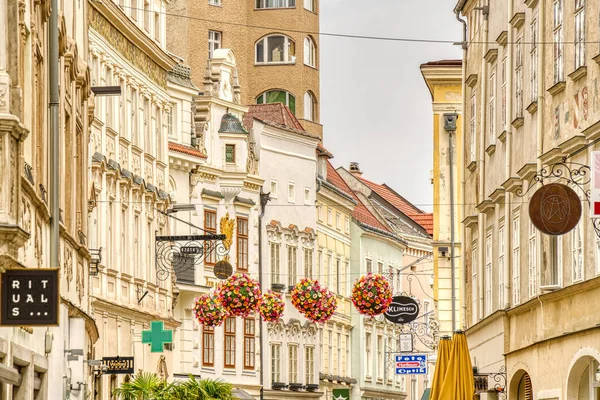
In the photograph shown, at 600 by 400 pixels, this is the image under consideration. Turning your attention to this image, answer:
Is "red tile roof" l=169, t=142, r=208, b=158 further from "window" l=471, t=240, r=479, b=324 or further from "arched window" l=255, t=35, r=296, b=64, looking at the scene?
"arched window" l=255, t=35, r=296, b=64

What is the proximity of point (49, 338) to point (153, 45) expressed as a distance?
23065 millimetres

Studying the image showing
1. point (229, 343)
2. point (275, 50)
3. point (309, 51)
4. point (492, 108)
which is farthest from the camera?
point (309, 51)

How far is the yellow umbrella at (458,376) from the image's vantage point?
29453 millimetres

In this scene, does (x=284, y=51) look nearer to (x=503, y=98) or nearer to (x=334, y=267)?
(x=334, y=267)

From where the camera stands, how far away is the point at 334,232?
2783 inches

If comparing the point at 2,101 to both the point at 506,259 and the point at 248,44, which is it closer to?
the point at 506,259

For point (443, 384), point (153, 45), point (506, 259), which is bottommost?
point (443, 384)

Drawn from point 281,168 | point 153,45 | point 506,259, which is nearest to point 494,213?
point 506,259

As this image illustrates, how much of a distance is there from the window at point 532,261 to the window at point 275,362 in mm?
35931

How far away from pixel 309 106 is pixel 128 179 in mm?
40327

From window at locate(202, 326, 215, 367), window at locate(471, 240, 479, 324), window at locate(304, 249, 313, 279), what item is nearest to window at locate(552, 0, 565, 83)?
window at locate(471, 240, 479, 324)

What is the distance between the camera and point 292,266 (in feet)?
212

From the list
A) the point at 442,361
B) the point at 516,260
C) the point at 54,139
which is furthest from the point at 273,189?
the point at 54,139

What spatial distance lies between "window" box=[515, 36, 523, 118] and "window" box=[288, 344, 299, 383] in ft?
121
